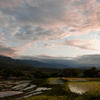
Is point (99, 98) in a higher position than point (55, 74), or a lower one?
higher

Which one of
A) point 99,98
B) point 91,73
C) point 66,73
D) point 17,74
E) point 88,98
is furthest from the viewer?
point 17,74

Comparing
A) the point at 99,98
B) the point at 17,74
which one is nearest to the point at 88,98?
the point at 99,98

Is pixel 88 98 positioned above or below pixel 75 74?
above

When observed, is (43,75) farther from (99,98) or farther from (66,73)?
(99,98)

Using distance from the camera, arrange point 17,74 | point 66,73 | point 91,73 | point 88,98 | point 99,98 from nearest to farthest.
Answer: point 99,98 → point 88,98 → point 91,73 → point 66,73 → point 17,74

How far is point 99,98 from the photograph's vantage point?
10.6 m

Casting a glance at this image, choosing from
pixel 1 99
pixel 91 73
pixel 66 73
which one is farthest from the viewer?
pixel 66 73

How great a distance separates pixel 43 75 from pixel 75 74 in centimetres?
2344

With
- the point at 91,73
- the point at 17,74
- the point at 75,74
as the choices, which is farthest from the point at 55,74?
the point at 17,74

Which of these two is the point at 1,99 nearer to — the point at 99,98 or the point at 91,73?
the point at 99,98

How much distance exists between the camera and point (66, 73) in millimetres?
78312

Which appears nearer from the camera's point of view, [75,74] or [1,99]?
[1,99]

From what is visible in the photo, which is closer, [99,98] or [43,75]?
[99,98]

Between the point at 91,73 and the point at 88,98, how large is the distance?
66.4m
